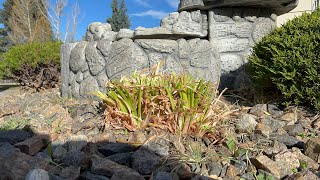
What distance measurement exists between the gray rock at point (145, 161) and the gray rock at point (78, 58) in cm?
254

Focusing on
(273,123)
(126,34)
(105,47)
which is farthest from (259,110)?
(105,47)

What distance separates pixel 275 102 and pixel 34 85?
5027 mm

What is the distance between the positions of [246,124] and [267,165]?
2.39 ft

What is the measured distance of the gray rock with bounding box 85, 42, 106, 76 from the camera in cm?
374

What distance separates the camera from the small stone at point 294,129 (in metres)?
2.21

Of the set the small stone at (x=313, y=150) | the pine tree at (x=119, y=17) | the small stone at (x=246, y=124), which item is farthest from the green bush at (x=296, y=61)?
the pine tree at (x=119, y=17)

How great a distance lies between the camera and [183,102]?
2.09 metres

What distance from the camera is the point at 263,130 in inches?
85.6

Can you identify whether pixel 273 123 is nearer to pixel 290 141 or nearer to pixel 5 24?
pixel 290 141

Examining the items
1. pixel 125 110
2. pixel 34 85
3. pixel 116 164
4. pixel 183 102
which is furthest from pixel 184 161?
pixel 34 85

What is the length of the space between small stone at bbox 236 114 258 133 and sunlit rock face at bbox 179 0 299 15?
1990 mm

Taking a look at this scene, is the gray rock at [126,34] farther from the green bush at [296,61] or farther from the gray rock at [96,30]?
the green bush at [296,61]

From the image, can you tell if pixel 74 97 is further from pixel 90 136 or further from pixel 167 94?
pixel 167 94

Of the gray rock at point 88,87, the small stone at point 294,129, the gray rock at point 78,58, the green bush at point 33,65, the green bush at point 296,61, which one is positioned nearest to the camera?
the small stone at point 294,129
